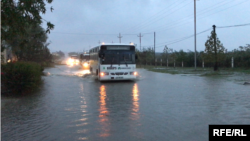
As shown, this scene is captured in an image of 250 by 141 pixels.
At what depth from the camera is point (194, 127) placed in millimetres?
7395

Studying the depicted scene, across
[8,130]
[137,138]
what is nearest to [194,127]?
[137,138]

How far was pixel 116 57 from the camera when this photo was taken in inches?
835

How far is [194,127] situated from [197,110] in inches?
95.1

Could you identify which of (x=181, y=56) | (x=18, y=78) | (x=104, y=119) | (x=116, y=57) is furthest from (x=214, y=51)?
(x=104, y=119)

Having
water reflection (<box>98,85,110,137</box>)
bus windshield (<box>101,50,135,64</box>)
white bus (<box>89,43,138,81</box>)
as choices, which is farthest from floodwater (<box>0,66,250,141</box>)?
bus windshield (<box>101,50,135,64</box>)

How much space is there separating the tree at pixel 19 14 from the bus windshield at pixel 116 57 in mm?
8819

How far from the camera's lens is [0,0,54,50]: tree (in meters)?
11.6

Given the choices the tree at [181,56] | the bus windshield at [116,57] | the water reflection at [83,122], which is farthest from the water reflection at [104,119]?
the tree at [181,56]

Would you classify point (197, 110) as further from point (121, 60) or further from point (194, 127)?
point (121, 60)

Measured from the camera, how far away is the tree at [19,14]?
11.6 meters

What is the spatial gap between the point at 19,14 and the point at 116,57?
10.3m

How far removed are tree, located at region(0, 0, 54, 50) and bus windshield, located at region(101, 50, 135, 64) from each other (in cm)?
882

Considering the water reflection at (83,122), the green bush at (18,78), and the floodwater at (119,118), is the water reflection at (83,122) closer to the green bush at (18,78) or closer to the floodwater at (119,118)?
the floodwater at (119,118)

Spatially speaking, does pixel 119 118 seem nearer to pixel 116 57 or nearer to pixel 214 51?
pixel 116 57
